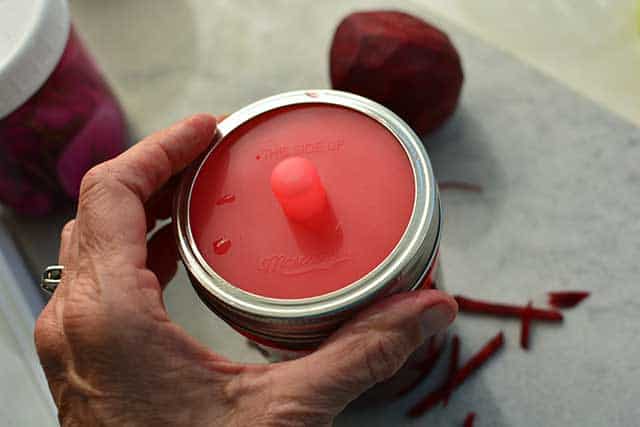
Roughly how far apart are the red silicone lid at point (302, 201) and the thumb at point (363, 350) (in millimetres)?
41

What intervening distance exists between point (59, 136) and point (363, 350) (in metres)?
0.56

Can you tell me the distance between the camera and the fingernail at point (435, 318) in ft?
1.92

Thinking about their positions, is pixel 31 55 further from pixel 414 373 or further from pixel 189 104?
pixel 414 373

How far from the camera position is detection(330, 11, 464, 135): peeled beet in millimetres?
900

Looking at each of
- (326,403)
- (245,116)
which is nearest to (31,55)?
(245,116)

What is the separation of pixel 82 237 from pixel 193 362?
0.52ft

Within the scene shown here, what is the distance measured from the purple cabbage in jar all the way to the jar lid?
0.32m

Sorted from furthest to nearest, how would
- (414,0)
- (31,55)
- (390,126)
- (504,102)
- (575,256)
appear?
1. (414,0)
2. (504,102)
3. (575,256)
4. (31,55)
5. (390,126)

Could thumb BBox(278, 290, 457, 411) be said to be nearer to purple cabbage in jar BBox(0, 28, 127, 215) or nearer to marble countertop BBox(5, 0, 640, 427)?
marble countertop BBox(5, 0, 640, 427)

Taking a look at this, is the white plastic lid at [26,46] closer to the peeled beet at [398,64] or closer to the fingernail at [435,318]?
the peeled beet at [398,64]

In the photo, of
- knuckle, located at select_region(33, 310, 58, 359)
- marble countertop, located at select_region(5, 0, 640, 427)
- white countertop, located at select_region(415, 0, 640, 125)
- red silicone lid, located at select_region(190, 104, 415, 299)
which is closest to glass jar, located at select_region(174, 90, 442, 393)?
red silicone lid, located at select_region(190, 104, 415, 299)

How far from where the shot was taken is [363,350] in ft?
1.86

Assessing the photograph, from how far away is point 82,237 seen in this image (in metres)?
0.63

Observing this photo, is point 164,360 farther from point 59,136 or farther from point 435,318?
point 59,136
